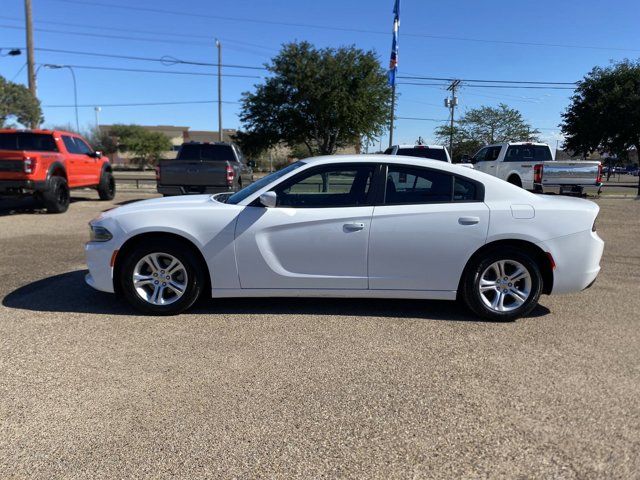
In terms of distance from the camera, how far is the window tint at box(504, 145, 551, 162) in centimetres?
1603

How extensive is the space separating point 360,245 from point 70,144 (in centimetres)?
1134

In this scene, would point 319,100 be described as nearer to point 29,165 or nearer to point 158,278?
point 29,165

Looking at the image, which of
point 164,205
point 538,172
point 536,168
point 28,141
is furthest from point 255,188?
point 536,168

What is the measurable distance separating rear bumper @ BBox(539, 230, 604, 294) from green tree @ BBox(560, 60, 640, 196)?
2266cm

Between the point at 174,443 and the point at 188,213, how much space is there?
2407 millimetres

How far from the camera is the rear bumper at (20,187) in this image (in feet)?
34.6

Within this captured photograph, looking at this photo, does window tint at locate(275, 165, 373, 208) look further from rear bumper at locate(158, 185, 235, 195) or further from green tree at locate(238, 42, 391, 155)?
green tree at locate(238, 42, 391, 155)

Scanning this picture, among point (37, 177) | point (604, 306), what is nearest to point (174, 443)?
point (604, 306)

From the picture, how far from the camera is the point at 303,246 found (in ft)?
15.1

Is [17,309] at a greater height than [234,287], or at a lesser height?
lesser

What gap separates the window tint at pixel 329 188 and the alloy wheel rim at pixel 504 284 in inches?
53.3

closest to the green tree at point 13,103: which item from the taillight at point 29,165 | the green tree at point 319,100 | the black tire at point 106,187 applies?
the green tree at point 319,100

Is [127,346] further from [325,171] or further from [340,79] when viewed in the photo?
[340,79]

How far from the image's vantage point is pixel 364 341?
13.7 ft
